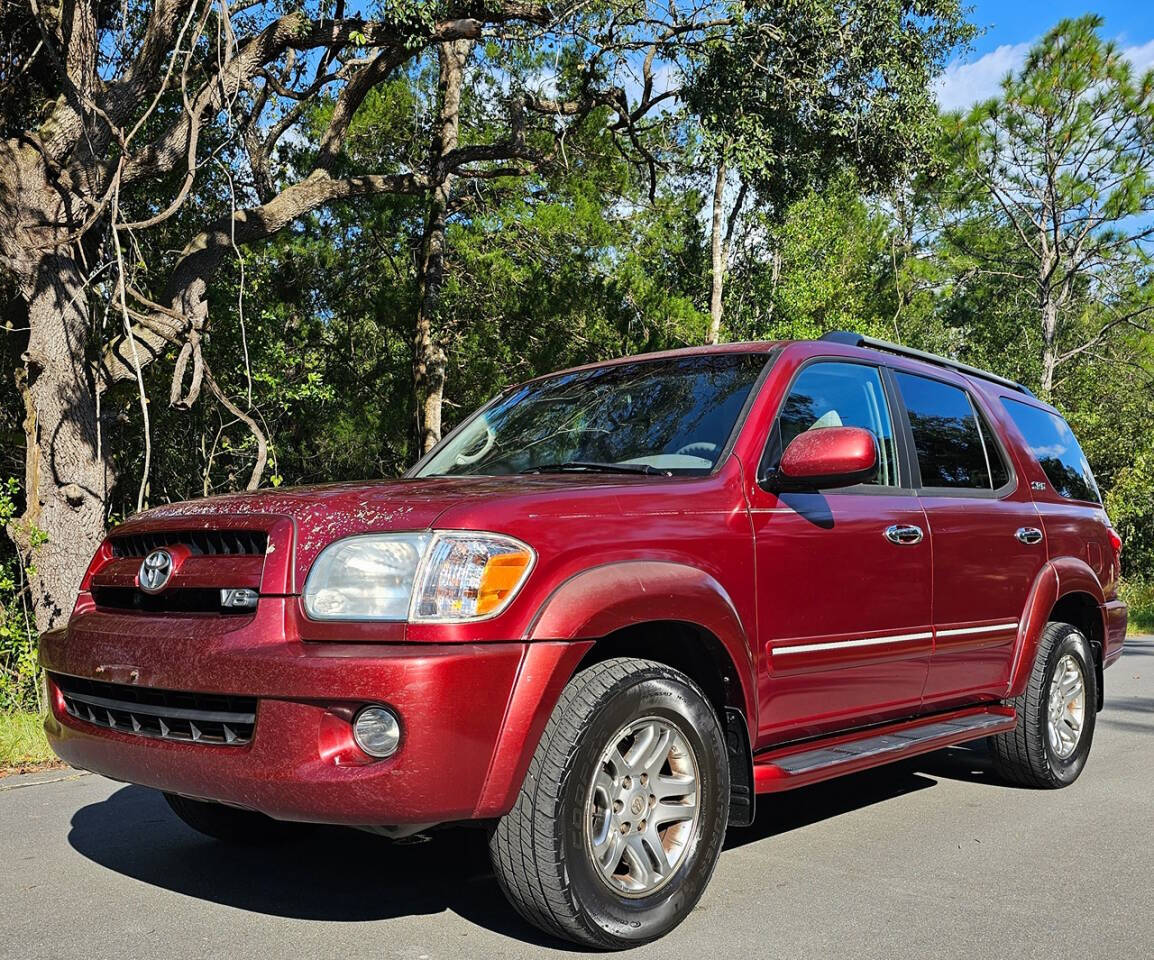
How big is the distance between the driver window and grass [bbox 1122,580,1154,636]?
1530 centimetres

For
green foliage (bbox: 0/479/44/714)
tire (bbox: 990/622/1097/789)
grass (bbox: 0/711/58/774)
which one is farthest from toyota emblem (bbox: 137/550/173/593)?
green foliage (bbox: 0/479/44/714)

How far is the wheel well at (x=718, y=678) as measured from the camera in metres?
3.71

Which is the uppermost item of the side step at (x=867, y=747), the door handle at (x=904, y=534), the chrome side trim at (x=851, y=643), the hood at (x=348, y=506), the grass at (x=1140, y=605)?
the hood at (x=348, y=506)

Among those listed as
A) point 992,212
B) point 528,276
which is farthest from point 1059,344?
point 528,276

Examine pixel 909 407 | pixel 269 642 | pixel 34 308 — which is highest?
pixel 34 308

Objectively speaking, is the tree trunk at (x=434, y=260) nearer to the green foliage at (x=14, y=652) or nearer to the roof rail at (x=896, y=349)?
the green foliage at (x=14, y=652)

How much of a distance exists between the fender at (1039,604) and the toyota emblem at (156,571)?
385 centimetres

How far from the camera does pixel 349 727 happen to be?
3035 mm

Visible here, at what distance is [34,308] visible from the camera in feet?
30.3

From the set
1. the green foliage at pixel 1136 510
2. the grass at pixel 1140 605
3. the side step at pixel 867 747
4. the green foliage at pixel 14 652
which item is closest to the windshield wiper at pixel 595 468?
the side step at pixel 867 747

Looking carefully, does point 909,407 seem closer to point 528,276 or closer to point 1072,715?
point 1072,715

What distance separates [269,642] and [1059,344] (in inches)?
1553

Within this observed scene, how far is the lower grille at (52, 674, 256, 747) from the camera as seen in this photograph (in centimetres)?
319

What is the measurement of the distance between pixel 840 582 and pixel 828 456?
1.89 feet
